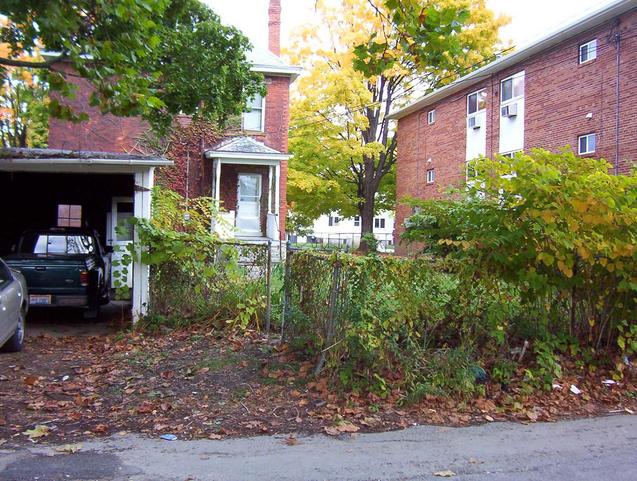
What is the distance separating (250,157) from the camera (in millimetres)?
19531

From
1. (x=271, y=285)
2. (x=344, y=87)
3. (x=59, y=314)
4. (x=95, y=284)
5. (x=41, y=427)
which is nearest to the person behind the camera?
(x=41, y=427)

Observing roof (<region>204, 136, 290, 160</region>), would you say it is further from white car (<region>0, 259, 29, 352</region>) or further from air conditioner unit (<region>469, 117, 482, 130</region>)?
white car (<region>0, 259, 29, 352</region>)

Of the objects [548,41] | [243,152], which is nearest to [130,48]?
[243,152]

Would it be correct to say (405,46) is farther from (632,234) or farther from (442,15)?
(632,234)

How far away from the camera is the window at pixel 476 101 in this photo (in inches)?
900

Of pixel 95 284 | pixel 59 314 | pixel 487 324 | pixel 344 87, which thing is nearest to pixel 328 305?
pixel 487 324

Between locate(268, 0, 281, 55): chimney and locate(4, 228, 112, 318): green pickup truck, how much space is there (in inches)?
596

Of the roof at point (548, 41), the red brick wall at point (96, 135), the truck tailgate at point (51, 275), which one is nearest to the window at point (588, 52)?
the roof at point (548, 41)

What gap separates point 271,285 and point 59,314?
506 centimetres

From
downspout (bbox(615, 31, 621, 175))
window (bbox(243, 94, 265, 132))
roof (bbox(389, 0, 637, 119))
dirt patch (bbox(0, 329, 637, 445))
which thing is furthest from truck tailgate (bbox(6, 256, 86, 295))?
roof (bbox(389, 0, 637, 119))

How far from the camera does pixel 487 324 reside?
6.09 meters

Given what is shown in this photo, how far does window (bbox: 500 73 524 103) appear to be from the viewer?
2078cm

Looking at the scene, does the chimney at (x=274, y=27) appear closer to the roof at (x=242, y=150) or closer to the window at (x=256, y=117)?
the window at (x=256, y=117)

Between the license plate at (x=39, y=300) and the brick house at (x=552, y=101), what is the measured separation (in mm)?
9557
